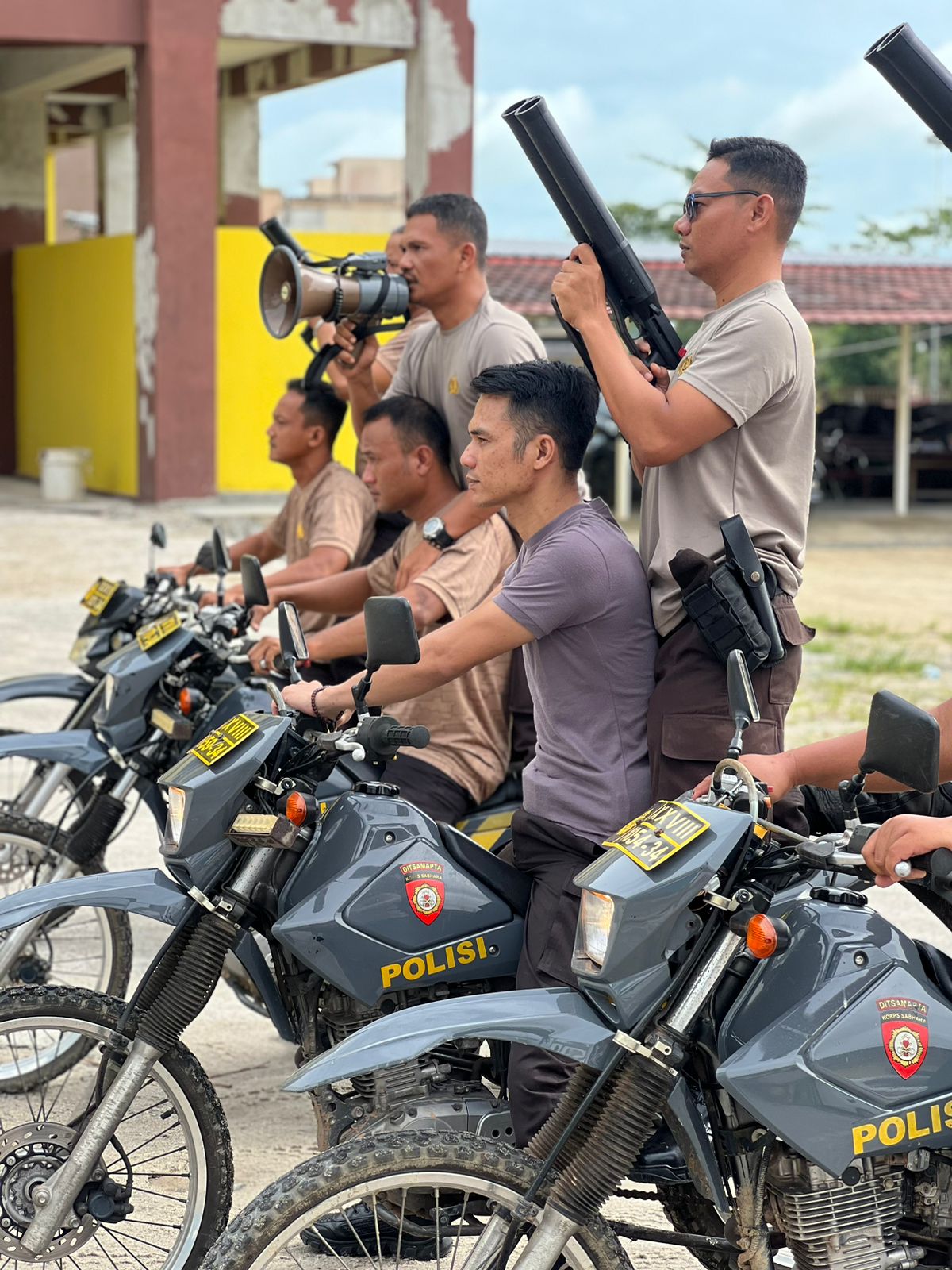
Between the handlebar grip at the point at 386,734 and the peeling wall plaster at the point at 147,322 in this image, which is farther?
the peeling wall plaster at the point at 147,322

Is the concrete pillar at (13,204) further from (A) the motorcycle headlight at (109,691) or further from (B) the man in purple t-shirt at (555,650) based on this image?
(B) the man in purple t-shirt at (555,650)

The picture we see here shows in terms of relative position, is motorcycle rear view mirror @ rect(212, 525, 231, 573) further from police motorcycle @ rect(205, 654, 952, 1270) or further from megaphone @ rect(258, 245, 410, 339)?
police motorcycle @ rect(205, 654, 952, 1270)

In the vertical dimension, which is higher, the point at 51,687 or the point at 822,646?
the point at 51,687

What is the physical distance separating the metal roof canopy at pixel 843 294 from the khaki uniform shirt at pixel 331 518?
1457 cm

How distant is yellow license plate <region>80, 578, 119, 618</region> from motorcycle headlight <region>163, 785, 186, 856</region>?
5.42 feet

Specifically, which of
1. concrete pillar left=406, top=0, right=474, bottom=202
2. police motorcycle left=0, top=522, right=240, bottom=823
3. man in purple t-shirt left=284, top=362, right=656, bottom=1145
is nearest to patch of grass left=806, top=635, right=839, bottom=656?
concrete pillar left=406, top=0, right=474, bottom=202

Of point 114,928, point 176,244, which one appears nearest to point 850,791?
point 114,928

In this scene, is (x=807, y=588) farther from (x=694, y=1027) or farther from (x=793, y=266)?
(x=694, y=1027)

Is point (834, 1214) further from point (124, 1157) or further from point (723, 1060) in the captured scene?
point (124, 1157)

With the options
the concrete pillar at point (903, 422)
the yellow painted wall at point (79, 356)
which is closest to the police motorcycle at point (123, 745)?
the yellow painted wall at point (79, 356)

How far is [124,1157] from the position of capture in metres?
2.91

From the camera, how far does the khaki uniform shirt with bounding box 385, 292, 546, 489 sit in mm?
4453

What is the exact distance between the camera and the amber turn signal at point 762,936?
2.32m

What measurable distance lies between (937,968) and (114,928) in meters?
2.25
